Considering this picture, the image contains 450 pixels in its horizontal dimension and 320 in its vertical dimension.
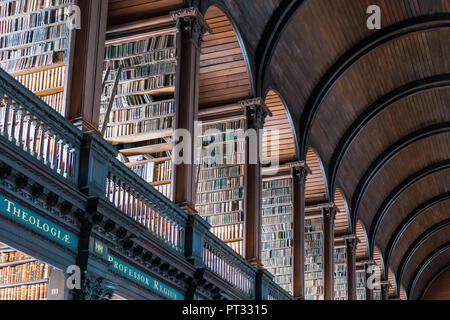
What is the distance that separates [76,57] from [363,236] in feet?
49.6

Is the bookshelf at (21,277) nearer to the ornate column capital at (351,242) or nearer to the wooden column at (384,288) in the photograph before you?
the ornate column capital at (351,242)

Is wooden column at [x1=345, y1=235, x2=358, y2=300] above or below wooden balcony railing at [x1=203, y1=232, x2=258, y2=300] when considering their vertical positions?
above

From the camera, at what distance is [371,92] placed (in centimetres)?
1722

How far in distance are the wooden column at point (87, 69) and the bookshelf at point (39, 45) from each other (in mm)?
88

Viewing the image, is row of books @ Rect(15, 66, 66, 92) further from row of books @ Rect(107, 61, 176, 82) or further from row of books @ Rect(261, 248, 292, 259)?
row of books @ Rect(261, 248, 292, 259)

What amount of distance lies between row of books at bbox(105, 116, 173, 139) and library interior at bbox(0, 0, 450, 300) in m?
0.02

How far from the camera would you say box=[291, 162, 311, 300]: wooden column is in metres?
14.2

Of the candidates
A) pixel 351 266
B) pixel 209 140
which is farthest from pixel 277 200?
pixel 351 266

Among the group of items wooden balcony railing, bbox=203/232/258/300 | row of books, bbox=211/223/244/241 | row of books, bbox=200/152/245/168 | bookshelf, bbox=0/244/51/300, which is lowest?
bookshelf, bbox=0/244/51/300

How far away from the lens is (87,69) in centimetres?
767

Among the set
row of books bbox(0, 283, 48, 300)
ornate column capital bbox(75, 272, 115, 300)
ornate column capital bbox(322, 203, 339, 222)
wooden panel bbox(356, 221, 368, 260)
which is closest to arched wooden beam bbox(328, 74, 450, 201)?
ornate column capital bbox(322, 203, 339, 222)

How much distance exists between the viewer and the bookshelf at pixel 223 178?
39.1ft

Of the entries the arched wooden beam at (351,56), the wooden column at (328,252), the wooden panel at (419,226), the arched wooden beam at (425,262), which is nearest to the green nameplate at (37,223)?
the arched wooden beam at (351,56)

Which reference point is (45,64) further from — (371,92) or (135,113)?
(371,92)
